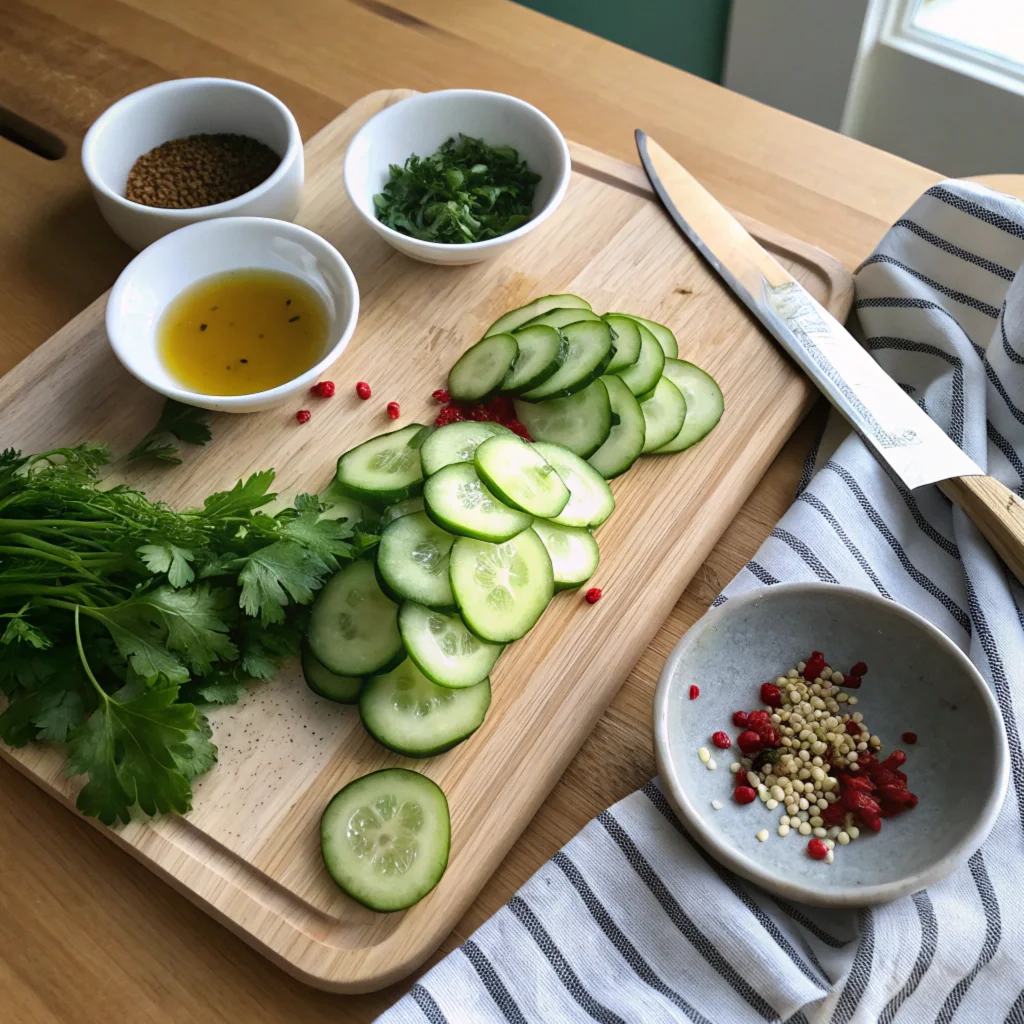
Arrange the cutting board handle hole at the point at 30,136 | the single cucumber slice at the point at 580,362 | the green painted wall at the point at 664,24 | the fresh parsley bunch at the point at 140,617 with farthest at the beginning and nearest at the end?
the green painted wall at the point at 664,24 → the cutting board handle hole at the point at 30,136 → the single cucumber slice at the point at 580,362 → the fresh parsley bunch at the point at 140,617

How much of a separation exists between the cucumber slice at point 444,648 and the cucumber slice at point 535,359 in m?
0.54

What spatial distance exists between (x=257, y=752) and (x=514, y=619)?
49 cm

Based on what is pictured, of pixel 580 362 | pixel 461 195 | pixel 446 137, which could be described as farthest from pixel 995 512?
pixel 446 137

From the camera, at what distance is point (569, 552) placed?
1.91 m

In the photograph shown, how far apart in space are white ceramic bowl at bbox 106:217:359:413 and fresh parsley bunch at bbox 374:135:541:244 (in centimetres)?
24

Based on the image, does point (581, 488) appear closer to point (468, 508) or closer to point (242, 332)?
point (468, 508)

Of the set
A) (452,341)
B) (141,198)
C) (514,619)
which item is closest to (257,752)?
(514,619)

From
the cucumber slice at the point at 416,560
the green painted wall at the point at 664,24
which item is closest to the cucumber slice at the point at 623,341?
the cucumber slice at the point at 416,560

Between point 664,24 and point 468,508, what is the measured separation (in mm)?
2904

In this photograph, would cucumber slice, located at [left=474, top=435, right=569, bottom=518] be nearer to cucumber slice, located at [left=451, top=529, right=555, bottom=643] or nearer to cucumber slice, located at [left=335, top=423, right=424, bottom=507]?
cucumber slice, located at [left=451, top=529, right=555, bottom=643]

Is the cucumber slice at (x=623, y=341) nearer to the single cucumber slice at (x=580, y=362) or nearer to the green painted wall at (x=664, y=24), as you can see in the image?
the single cucumber slice at (x=580, y=362)

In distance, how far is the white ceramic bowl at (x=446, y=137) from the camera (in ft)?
7.62

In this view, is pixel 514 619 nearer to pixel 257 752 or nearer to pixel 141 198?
pixel 257 752

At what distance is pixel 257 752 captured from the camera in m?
1.76
